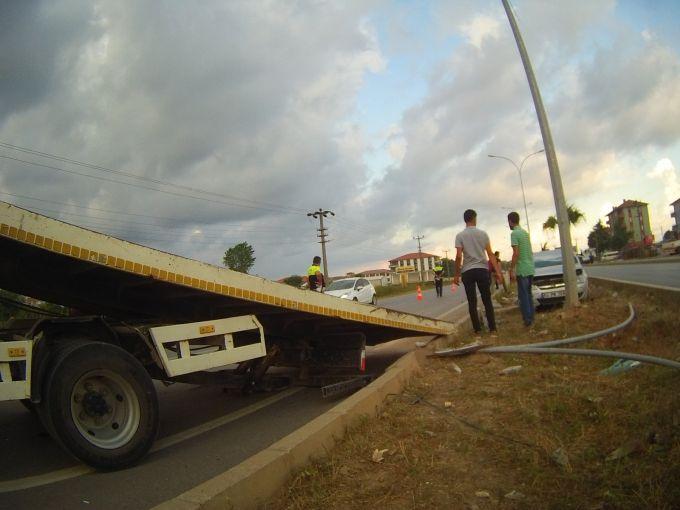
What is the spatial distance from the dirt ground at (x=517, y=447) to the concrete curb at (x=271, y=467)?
0.28ft

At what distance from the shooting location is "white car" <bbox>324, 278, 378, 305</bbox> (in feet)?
57.9

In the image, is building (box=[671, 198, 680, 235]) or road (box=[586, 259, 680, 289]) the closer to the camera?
road (box=[586, 259, 680, 289])

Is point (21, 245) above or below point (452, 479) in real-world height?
above

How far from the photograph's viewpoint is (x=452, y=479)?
9.36 ft

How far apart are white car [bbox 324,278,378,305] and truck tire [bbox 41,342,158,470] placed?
13750 mm

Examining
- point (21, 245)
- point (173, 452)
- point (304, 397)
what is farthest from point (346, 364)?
point (21, 245)

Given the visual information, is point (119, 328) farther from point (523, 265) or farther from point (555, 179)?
point (555, 179)

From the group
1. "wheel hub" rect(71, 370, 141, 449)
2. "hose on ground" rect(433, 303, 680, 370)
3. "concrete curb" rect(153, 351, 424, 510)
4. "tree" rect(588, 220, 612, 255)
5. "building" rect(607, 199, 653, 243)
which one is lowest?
"concrete curb" rect(153, 351, 424, 510)

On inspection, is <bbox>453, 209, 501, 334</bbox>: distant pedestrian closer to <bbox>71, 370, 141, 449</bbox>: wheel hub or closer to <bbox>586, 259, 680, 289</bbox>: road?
<bbox>71, 370, 141, 449</bbox>: wheel hub

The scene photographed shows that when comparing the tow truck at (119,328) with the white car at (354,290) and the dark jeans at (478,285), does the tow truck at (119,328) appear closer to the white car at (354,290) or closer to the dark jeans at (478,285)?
the dark jeans at (478,285)

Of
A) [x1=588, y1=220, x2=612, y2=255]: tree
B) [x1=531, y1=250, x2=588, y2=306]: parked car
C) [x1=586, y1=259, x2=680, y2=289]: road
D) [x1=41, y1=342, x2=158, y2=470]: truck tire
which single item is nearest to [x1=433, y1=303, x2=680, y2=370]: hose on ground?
[x1=41, y1=342, x2=158, y2=470]: truck tire

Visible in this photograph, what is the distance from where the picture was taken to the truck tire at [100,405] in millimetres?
3355

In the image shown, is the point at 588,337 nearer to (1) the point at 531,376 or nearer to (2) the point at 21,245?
(1) the point at 531,376

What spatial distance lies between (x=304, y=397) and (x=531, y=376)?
2.65 metres
